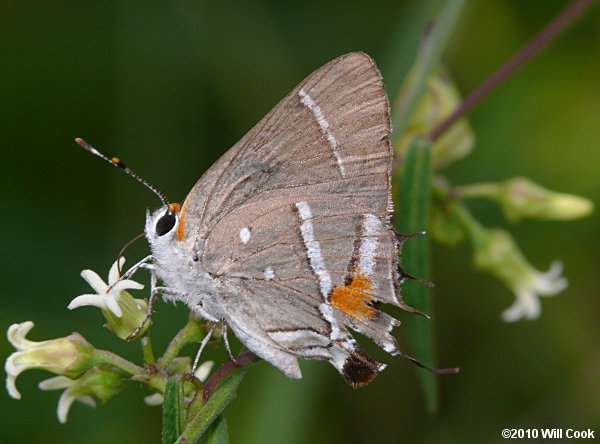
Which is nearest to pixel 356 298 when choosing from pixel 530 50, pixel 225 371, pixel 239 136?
pixel 225 371

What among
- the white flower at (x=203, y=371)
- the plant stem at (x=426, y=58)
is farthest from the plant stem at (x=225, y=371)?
the plant stem at (x=426, y=58)

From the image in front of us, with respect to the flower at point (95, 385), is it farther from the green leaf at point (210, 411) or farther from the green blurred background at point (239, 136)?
the green blurred background at point (239, 136)

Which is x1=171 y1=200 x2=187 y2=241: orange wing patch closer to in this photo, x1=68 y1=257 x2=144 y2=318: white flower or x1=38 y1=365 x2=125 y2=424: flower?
x1=68 y1=257 x2=144 y2=318: white flower

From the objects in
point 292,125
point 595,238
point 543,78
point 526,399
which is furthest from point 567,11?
point 526,399

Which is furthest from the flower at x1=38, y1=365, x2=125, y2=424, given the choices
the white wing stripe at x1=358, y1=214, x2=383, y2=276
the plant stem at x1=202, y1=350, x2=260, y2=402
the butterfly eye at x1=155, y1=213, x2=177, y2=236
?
the white wing stripe at x1=358, y1=214, x2=383, y2=276

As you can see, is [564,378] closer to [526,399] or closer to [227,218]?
[526,399]

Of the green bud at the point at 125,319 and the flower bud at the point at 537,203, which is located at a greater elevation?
the green bud at the point at 125,319
